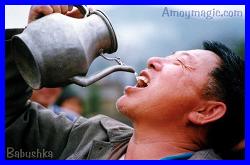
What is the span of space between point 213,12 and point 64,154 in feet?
2.16

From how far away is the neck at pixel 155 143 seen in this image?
1.76m

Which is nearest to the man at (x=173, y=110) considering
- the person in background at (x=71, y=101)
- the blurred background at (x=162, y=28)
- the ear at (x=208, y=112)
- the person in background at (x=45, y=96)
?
the ear at (x=208, y=112)

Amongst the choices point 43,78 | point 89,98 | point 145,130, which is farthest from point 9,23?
point 89,98

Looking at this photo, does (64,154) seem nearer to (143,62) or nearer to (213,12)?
(143,62)

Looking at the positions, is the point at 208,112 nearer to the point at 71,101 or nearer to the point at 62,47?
the point at 62,47

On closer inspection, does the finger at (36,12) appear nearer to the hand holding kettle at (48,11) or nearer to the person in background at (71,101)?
the hand holding kettle at (48,11)

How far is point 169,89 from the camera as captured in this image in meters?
1.75

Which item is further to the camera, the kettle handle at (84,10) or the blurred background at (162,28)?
the blurred background at (162,28)

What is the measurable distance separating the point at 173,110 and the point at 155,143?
0.11m

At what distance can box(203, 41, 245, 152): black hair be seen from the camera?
176 centimetres

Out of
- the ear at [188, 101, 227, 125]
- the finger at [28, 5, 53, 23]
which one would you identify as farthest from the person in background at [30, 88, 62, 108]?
the ear at [188, 101, 227, 125]

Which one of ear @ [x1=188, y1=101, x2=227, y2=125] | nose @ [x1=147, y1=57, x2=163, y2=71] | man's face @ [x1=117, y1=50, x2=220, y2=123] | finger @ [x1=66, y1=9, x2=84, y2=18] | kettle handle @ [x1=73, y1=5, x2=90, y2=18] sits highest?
kettle handle @ [x1=73, y1=5, x2=90, y2=18]

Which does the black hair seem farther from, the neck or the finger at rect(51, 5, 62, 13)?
the finger at rect(51, 5, 62, 13)

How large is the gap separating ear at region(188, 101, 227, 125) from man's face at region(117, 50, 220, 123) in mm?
19
